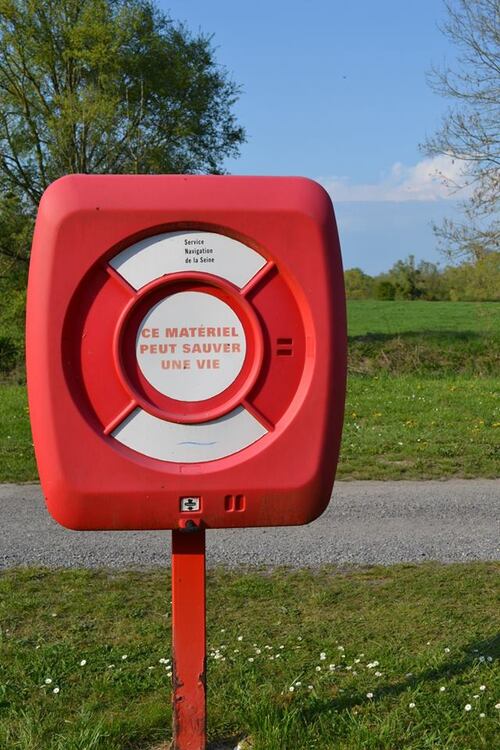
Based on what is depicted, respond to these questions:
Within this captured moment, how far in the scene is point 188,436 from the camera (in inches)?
101

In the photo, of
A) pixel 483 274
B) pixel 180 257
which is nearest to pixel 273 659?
pixel 180 257

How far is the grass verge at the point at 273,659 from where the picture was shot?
120 inches

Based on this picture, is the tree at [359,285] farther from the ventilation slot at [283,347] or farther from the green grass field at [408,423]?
the ventilation slot at [283,347]

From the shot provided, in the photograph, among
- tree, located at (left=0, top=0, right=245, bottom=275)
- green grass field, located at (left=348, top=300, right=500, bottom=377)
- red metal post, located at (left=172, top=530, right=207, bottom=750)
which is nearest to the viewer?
red metal post, located at (left=172, top=530, right=207, bottom=750)

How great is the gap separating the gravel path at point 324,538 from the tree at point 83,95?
63.9ft

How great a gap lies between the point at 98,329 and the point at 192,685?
1187mm

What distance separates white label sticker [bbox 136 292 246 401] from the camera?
8.41 feet

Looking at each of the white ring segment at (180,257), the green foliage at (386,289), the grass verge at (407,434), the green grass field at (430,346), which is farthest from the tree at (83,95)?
the green foliage at (386,289)

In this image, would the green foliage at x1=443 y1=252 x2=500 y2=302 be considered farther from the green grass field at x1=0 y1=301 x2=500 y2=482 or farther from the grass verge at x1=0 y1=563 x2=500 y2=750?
the grass verge at x1=0 y1=563 x2=500 y2=750

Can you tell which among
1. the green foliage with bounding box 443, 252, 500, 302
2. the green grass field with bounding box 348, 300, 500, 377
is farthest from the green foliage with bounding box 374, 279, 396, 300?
the green foliage with bounding box 443, 252, 500, 302

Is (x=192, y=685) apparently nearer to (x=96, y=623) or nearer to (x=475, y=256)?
(x=96, y=623)

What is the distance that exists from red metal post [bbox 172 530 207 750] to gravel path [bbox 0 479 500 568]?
2378 mm

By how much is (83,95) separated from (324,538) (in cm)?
2151

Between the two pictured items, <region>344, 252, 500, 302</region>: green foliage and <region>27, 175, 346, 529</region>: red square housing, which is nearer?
<region>27, 175, 346, 529</region>: red square housing
